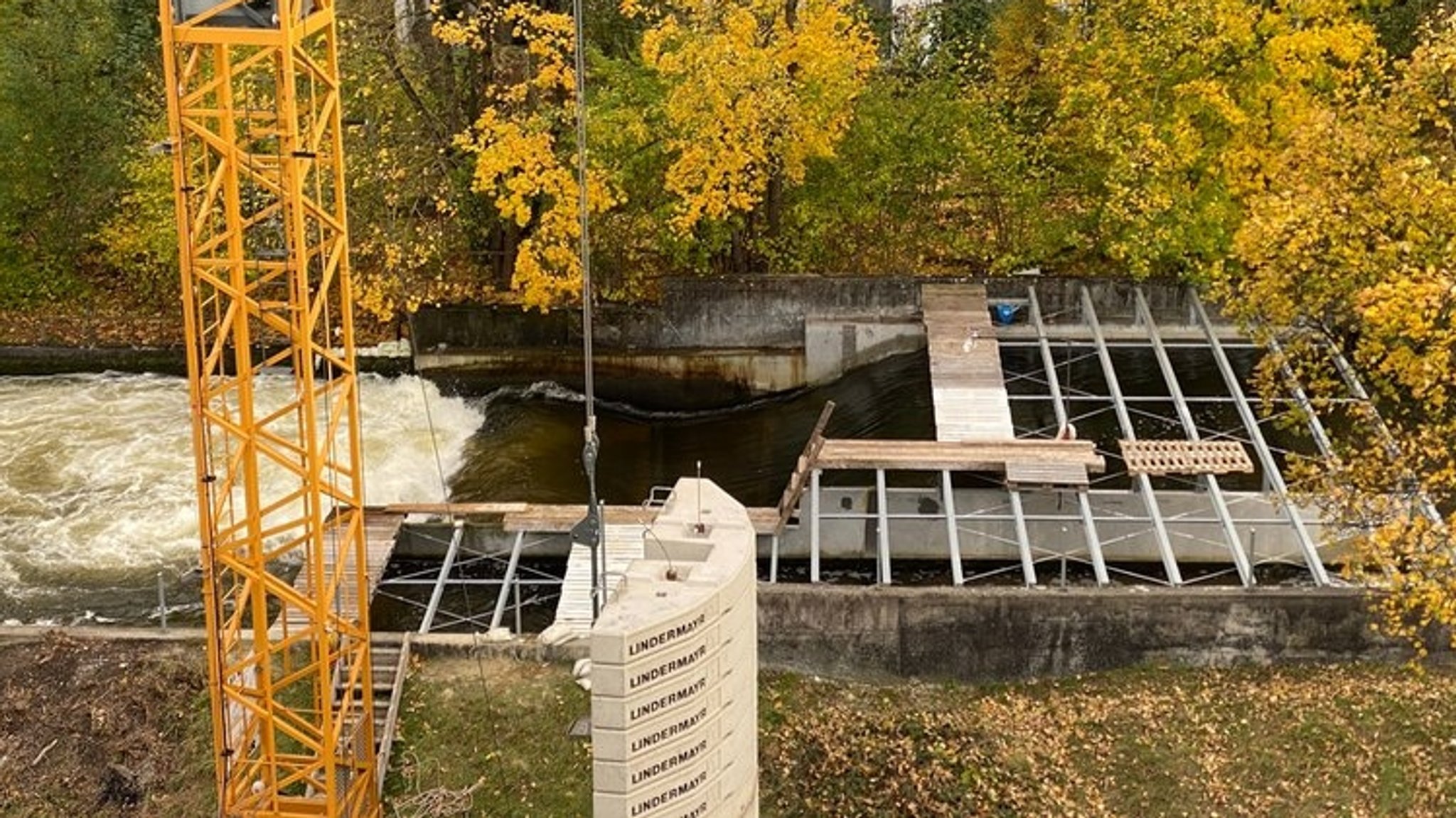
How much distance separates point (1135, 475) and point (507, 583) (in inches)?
401

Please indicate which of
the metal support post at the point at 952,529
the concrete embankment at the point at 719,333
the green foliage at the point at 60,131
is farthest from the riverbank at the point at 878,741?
the green foliage at the point at 60,131

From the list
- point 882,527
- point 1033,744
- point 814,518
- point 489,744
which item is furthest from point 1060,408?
point 489,744

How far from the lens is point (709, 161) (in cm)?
2872

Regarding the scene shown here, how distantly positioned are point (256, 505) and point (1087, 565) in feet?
47.3

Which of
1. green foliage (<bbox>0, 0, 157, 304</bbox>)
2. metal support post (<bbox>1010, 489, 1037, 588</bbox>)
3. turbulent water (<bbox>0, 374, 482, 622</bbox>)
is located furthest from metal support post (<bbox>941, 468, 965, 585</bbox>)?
green foliage (<bbox>0, 0, 157, 304</bbox>)

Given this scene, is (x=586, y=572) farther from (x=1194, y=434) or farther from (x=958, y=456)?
(x=1194, y=434)

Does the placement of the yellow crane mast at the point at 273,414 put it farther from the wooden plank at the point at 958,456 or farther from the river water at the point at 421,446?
the wooden plank at the point at 958,456

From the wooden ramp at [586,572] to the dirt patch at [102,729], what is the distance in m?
4.87

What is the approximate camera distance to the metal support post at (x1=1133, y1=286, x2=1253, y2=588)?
1972cm

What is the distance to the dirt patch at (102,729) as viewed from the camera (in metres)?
16.6

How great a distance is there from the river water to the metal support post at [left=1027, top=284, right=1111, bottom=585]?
2.99 ft

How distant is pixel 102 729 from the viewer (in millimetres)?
17422

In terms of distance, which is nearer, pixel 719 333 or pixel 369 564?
pixel 369 564

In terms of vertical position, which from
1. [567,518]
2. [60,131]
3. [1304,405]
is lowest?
[567,518]
